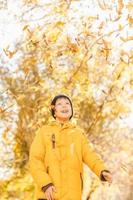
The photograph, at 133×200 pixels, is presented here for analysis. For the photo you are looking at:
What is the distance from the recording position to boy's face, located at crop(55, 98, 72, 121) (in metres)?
4.96

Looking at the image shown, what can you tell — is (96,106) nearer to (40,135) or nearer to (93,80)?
(93,80)

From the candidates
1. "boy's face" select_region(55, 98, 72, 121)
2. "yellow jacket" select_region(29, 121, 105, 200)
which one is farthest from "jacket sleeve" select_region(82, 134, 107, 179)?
"boy's face" select_region(55, 98, 72, 121)

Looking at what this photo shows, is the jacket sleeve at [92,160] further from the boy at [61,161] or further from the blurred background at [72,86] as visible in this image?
the blurred background at [72,86]

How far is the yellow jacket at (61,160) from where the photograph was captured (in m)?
4.61

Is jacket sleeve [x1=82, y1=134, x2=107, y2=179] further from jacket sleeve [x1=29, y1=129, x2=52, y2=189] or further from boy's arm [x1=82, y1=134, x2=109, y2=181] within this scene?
jacket sleeve [x1=29, y1=129, x2=52, y2=189]

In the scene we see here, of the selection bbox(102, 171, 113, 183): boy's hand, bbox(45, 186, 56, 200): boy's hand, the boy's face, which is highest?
the boy's face

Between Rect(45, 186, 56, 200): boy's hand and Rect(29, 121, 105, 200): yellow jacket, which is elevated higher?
Rect(29, 121, 105, 200): yellow jacket

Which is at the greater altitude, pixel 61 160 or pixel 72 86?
pixel 72 86

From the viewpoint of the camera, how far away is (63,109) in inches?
196

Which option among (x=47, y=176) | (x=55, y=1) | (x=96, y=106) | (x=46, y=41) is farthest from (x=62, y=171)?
(x=55, y=1)

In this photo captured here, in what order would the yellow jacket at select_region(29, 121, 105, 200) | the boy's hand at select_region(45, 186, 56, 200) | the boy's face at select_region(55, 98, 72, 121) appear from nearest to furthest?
the boy's hand at select_region(45, 186, 56, 200), the yellow jacket at select_region(29, 121, 105, 200), the boy's face at select_region(55, 98, 72, 121)

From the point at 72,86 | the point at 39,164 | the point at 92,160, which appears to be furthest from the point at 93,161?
the point at 72,86

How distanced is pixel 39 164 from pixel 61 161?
204 mm

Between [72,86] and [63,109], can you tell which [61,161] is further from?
[72,86]
